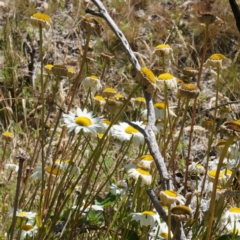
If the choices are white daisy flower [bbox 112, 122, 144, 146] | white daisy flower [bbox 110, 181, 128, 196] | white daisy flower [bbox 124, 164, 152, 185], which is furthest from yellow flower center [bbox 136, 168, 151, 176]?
white daisy flower [bbox 110, 181, 128, 196]

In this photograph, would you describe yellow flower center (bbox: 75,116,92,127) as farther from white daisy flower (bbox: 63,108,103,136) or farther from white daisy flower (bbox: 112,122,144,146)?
white daisy flower (bbox: 112,122,144,146)

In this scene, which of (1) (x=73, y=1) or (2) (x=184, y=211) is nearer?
(2) (x=184, y=211)

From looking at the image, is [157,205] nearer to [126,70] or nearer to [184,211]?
[184,211]

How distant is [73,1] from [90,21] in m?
2.83

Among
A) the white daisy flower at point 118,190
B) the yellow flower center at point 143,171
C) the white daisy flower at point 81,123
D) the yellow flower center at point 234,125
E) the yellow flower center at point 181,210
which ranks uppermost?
the yellow flower center at point 234,125

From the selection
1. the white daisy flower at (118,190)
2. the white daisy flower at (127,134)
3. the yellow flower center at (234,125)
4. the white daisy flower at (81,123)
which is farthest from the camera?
the white daisy flower at (118,190)

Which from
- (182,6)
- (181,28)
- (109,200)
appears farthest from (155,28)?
(109,200)

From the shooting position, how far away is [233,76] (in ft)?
9.73

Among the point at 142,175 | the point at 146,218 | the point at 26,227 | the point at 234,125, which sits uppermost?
the point at 234,125

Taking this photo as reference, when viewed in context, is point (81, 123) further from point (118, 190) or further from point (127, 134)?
point (118, 190)

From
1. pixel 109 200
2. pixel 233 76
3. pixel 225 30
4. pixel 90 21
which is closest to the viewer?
pixel 90 21

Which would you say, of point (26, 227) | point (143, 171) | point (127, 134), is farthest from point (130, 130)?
point (26, 227)

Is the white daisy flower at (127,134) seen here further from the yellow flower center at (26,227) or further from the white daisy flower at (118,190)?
the yellow flower center at (26,227)

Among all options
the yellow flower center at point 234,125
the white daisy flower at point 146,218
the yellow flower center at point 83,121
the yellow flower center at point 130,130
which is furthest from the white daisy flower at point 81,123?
the yellow flower center at point 234,125
